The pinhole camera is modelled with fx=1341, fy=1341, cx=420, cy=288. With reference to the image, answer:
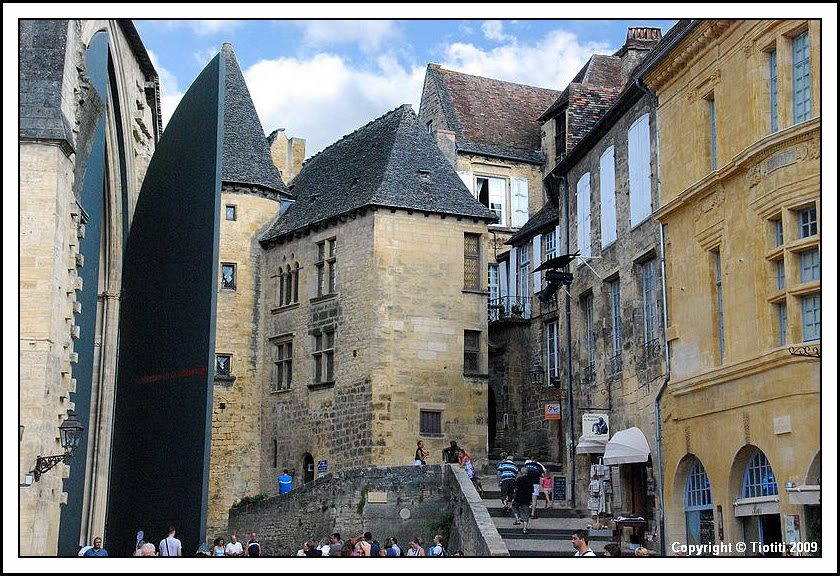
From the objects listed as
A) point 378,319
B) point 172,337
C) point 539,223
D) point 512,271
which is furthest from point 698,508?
point 512,271

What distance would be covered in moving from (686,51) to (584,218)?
5455mm

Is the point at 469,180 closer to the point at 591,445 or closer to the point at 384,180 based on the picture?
the point at 384,180

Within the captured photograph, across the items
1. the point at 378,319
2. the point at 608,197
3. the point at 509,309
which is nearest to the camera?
the point at 608,197

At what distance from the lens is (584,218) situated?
23.4 meters

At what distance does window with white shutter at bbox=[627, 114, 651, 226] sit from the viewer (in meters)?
20.0

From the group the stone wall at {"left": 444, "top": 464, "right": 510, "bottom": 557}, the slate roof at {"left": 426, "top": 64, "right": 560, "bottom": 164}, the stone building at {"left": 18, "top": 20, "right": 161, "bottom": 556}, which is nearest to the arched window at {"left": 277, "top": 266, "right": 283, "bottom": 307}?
the slate roof at {"left": 426, "top": 64, "right": 560, "bottom": 164}

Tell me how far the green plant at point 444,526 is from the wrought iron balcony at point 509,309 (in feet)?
29.8

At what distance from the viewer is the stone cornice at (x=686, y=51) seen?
1733 cm

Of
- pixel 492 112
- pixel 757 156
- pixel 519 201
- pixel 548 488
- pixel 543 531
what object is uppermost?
pixel 492 112

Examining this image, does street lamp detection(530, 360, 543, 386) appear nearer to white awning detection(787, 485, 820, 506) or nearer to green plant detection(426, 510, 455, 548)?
green plant detection(426, 510, 455, 548)

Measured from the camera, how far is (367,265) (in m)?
27.8

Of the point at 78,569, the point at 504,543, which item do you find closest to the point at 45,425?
the point at 78,569

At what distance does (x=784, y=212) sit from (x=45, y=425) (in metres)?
8.89

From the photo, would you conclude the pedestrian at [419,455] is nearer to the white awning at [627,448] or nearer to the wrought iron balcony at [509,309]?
the white awning at [627,448]
